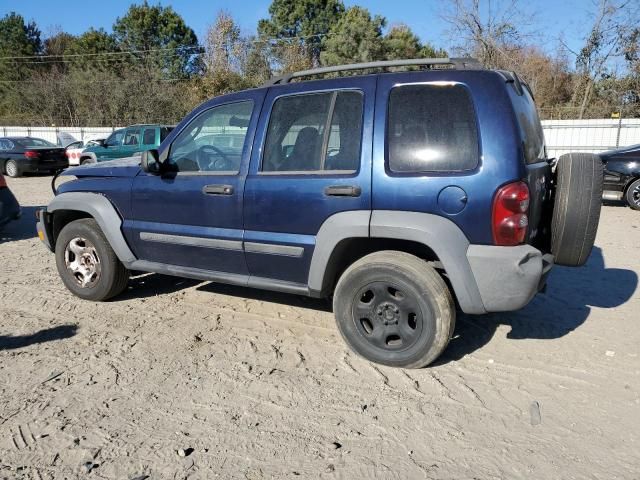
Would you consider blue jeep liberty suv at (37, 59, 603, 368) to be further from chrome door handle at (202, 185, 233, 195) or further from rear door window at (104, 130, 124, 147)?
rear door window at (104, 130, 124, 147)

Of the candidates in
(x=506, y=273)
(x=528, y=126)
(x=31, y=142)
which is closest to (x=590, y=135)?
(x=528, y=126)

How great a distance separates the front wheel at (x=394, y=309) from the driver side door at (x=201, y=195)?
97 cm

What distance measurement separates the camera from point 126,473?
258cm

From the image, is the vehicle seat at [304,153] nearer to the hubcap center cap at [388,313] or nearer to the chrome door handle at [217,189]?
the chrome door handle at [217,189]

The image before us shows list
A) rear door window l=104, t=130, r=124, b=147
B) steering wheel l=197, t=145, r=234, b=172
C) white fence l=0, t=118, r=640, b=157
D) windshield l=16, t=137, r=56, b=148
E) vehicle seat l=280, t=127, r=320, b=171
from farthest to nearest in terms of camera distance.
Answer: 1. white fence l=0, t=118, r=640, b=157
2. windshield l=16, t=137, r=56, b=148
3. rear door window l=104, t=130, r=124, b=147
4. steering wheel l=197, t=145, r=234, b=172
5. vehicle seat l=280, t=127, r=320, b=171

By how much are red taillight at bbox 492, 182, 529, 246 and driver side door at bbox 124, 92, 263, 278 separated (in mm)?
1872

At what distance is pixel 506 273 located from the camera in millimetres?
3193

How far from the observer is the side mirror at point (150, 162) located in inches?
167

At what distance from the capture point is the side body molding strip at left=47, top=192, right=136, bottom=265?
4.62 m

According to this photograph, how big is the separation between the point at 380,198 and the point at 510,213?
2.68 ft

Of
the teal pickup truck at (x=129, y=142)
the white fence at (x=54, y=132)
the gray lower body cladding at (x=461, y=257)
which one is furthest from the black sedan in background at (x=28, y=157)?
the gray lower body cladding at (x=461, y=257)

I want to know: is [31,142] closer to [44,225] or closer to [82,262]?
[44,225]

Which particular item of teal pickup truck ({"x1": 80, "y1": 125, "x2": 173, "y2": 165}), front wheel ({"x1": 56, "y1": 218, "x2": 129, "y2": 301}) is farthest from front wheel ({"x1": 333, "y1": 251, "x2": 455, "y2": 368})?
teal pickup truck ({"x1": 80, "y1": 125, "x2": 173, "y2": 165})

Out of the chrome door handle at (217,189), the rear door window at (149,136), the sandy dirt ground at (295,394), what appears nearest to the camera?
the sandy dirt ground at (295,394)
